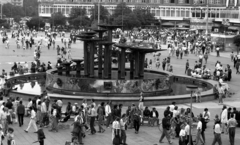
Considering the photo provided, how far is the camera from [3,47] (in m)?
66.5

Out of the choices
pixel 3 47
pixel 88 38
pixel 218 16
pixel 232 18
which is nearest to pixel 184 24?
pixel 218 16

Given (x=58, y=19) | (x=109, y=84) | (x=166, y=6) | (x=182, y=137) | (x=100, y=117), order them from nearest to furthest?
(x=182, y=137) < (x=100, y=117) < (x=109, y=84) < (x=58, y=19) < (x=166, y=6)

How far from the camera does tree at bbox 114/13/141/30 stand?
102 meters

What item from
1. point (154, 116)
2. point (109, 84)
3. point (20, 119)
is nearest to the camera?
point (20, 119)

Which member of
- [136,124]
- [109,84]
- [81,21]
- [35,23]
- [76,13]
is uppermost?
[76,13]

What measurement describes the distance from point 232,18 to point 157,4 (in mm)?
37777

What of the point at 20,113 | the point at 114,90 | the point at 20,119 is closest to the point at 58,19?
the point at 114,90

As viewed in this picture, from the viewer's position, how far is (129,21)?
339 feet

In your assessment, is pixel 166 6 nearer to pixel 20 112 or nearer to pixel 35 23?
pixel 35 23

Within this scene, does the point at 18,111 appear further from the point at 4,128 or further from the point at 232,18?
the point at 232,18

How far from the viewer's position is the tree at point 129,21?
4002 inches

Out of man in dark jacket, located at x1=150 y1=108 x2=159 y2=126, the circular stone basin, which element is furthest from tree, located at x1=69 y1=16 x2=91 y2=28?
man in dark jacket, located at x1=150 y1=108 x2=159 y2=126

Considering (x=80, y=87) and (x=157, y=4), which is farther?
(x=157, y=4)

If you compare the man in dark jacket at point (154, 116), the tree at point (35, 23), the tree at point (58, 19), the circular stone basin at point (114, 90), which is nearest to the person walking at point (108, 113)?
the man in dark jacket at point (154, 116)
